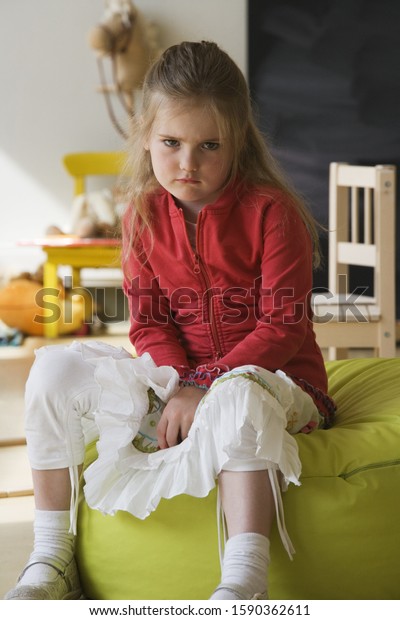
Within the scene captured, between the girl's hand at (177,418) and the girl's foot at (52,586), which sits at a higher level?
the girl's hand at (177,418)

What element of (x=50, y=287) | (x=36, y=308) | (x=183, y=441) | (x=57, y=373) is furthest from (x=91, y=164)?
(x=183, y=441)

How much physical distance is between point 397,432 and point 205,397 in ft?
1.27

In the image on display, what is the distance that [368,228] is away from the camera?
299cm

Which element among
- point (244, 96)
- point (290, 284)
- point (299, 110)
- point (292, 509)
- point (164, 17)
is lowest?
point (292, 509)

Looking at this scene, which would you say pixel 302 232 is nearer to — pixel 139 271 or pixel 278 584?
pixel 139 271

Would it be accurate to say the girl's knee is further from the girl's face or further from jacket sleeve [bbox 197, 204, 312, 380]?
the girl's face

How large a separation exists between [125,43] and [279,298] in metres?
3.63

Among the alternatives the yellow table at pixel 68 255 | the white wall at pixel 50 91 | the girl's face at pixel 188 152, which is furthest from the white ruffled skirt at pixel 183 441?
the white wall at pixel 50 91

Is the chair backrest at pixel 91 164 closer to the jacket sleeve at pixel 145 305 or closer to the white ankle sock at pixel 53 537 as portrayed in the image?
the jacket sleeve at pixel 145 305

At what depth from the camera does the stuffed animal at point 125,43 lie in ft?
15.7

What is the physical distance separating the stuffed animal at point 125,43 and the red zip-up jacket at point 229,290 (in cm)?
330

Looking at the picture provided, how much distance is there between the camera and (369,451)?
4.72 feet

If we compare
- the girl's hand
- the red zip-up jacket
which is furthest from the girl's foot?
the red zip-up jacket

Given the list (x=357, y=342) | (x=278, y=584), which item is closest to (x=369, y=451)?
(x=278, y=584)
